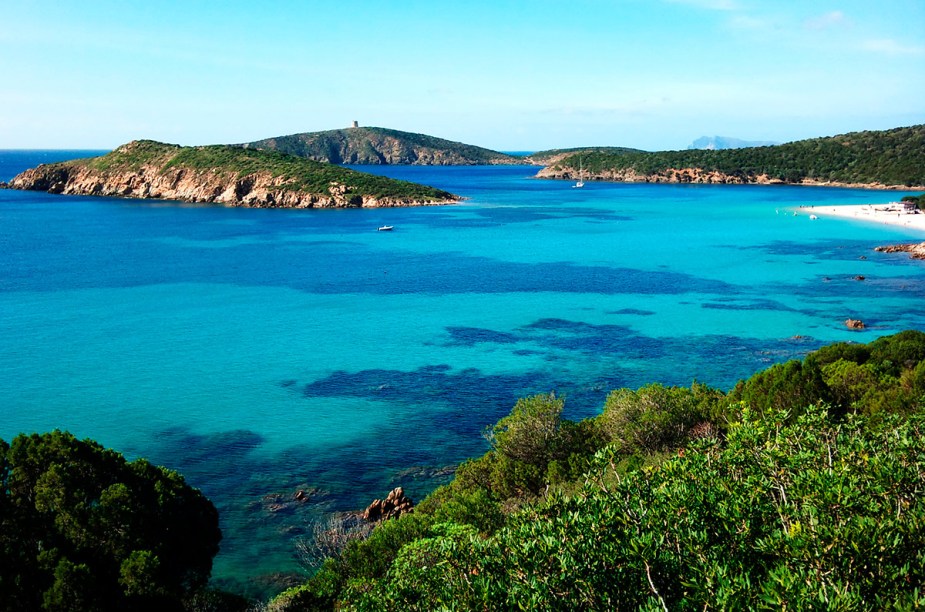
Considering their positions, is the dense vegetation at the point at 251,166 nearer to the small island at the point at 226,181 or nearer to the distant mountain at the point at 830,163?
the small island at the point at 226,181

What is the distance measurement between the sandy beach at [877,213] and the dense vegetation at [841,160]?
4210cm

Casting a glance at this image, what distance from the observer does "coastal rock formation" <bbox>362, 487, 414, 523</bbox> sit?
2202 centimetres

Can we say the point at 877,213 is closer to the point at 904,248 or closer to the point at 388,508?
the point at 904,248

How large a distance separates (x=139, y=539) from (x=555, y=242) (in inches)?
3005

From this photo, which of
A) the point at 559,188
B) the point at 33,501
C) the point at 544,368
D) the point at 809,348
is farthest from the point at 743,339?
the point at 559,188

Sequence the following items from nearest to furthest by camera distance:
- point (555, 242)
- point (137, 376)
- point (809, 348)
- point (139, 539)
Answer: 1. point (139, 539)
2. point (137, 376)
3. point (809, 348)
4. point (555, 242)


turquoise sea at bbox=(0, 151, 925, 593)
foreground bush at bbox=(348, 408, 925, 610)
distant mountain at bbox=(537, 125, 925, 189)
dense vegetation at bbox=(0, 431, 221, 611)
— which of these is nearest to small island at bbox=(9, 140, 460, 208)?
turquoise sea at bbox=(0, 151, 925, 593)

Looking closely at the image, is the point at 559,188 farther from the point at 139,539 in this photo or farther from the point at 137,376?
the point at 139,539

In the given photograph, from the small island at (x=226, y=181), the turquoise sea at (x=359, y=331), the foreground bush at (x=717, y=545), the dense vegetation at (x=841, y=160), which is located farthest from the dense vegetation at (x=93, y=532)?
the dense vegetation at (x=841, y=160)

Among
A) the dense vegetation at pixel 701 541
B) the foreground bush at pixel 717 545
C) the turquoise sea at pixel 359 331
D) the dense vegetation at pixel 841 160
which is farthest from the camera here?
the dense vegetation at pixel 841 160

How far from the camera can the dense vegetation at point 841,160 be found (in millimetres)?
150500

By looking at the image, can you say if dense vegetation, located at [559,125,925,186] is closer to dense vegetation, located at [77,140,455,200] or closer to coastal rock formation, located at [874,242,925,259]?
coastal rock formation, located at [874,242,925,259]

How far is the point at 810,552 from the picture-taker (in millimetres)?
8656

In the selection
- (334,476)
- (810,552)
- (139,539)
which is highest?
(810,552)
